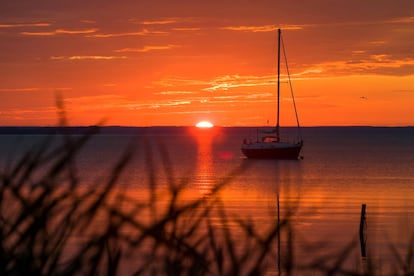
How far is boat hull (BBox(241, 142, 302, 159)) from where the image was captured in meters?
106

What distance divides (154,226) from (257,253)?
10.0 inches

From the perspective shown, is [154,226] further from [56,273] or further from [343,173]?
[343,173]

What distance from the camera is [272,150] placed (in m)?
106

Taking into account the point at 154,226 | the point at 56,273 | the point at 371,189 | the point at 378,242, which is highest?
the point at 371,189

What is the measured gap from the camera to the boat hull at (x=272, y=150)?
106m

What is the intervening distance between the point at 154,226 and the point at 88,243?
172mm

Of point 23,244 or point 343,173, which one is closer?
point 23,244

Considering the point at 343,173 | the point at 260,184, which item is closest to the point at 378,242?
the point at 260,184

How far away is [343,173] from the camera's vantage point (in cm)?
11112

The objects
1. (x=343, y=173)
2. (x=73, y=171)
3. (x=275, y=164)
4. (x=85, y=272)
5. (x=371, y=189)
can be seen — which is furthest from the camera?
(x=275, y=164)

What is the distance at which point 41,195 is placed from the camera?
1.80m

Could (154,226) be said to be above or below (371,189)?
below

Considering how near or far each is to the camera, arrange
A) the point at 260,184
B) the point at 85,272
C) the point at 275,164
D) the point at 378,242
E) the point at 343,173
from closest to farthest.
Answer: the point at 85,272 → the point at 378,242 → the point at 260,184 → the point at 343,173 → the point at 275,164

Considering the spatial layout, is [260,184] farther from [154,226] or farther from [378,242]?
[154,226]
